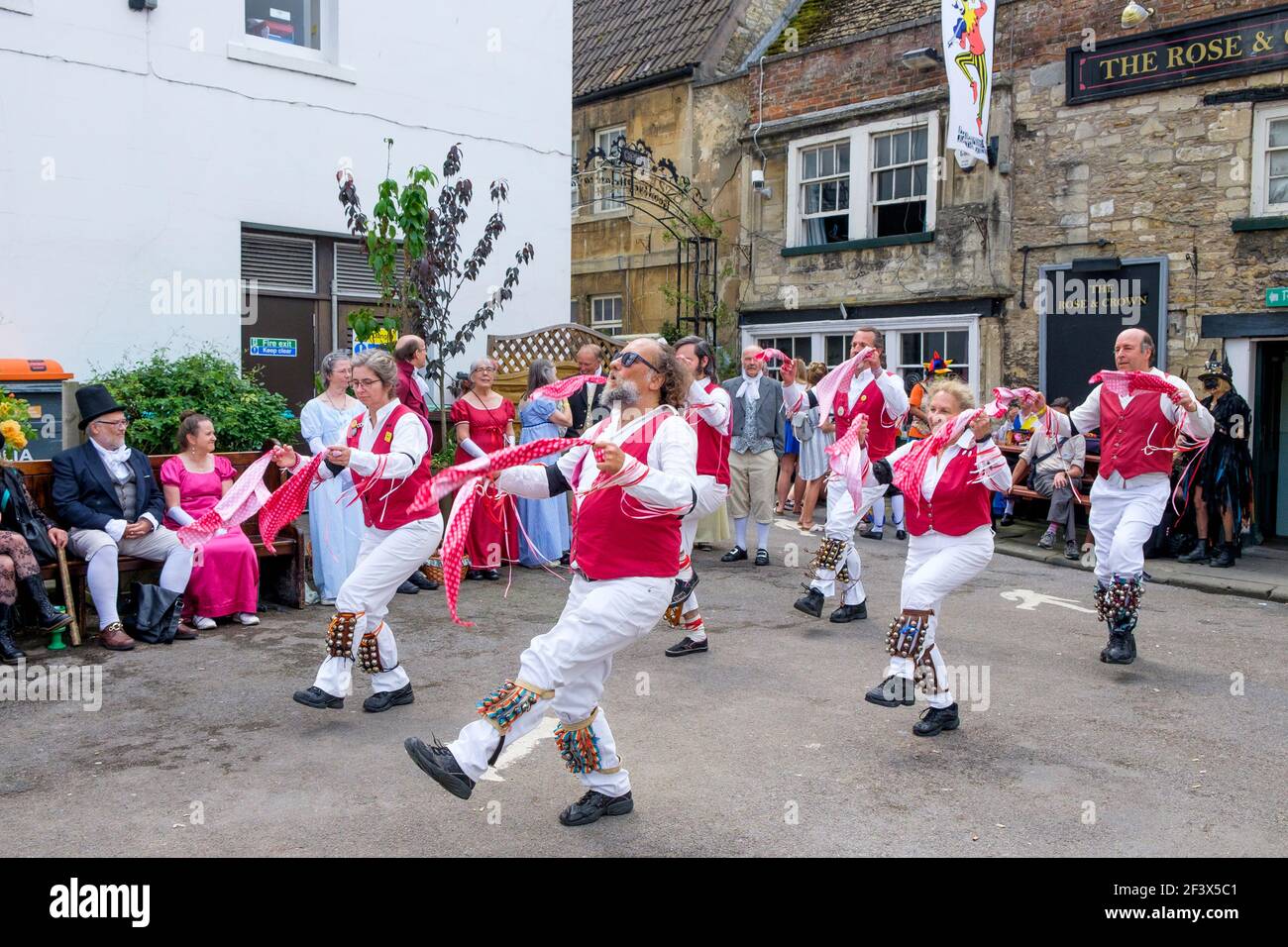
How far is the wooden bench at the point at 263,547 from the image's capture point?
26.0 feet

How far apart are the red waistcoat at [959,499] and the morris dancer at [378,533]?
262cm

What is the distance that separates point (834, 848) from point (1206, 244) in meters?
11.0

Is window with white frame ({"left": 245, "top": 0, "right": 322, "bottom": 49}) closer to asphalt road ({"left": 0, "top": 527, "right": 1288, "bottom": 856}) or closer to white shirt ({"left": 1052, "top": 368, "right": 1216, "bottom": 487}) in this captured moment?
asphalt road ({"left": 0, "top": 527, "right": 1288, "bottom": 856})

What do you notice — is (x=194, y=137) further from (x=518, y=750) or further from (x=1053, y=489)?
(x=1053, y=489)

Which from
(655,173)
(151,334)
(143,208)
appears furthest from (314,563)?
(655,173)

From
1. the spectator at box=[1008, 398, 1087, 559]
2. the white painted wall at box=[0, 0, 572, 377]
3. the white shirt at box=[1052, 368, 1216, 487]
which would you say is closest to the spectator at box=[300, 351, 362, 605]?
the white painted wall at box=[0, 0, 572, 377]

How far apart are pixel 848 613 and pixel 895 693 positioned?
268cm

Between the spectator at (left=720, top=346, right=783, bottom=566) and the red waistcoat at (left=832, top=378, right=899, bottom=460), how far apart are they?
191 cm

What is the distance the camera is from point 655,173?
18.6m

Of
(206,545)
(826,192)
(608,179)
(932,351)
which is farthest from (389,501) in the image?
(608,179)

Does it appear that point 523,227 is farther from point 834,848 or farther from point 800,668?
point 834,848

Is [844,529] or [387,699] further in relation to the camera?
[844,529]

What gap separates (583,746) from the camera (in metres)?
4.58

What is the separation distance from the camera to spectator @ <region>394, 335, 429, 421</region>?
8656 mm
